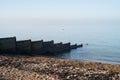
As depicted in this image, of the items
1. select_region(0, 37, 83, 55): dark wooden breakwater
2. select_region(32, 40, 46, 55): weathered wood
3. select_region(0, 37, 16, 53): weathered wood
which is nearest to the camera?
select_region(0, 37, 16, 53): weathered wood

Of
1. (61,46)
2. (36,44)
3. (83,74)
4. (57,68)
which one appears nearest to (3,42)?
(36,44)

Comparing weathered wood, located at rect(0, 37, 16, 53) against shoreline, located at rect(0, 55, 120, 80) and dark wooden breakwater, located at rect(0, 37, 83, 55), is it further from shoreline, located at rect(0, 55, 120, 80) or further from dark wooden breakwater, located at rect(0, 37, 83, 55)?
shoreline, located at rect(0, 55, 120, 80)

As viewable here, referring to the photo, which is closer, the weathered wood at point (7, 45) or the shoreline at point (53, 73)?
the shoreline at point (53, 73)

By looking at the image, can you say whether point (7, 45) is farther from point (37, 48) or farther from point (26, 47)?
point (37, 48)

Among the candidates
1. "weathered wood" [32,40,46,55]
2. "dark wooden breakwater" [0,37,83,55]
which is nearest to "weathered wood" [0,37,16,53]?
"dark wooden breakwater" [0,37,83,55]

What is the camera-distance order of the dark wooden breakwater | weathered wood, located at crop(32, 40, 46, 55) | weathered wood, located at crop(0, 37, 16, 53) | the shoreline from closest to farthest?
the shoreline < weathered wood, located at crop(0, 37, 16, 53) < the dark wooden breakwater < weathered wood, located at crop(32, 40, 46, 55)

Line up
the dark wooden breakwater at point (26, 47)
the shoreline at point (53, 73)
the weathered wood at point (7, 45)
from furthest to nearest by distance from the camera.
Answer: the dark wooden breakwater at point (26, 47)
the weathered wood at point (7, 45)
the shoreline at point (53, 73)

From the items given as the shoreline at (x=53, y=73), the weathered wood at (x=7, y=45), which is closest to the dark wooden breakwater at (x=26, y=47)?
the weathered wood at (x=7, y=45)

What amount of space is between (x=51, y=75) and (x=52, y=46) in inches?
1461

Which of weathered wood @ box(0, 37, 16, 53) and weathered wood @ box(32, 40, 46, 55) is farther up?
weathered wood @ box(0, 37, 16, 53)

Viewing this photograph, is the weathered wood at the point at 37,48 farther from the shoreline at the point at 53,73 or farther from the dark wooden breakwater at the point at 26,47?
the shoreline at the point at 53,73

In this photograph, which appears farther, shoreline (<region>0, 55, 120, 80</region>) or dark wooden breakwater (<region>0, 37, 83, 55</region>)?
dark wooden breakwater (<region>0, 37, 83, 55</region>)

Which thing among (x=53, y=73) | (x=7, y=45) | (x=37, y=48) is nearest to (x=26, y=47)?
(x=37, y=48)

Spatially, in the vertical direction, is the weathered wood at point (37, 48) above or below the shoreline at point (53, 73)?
below
